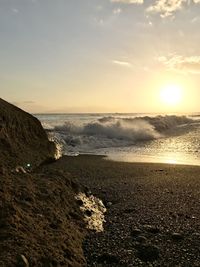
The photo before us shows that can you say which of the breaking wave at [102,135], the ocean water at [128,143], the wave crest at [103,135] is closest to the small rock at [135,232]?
the ocean water at [128,143]

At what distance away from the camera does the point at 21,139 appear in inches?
381

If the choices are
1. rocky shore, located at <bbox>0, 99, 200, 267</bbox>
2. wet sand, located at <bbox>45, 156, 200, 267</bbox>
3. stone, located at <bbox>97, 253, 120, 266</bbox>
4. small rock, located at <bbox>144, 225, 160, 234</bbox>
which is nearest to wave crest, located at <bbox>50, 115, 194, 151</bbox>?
wet sand, located at <bbox>45, 156, 200, 267</bbox>

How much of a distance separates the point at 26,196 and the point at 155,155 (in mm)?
10771

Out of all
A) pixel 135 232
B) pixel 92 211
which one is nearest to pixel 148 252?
pixel 135 232

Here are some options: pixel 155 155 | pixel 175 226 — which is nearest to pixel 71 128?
pixel 155 155

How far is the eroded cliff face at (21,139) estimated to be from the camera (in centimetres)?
844

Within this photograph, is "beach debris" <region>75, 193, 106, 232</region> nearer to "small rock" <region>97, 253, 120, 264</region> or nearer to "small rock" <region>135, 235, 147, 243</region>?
"small rock" <region>135, 235, 147, 243</region>

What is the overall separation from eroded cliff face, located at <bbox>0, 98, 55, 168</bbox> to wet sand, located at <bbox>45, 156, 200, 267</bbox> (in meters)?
0.81

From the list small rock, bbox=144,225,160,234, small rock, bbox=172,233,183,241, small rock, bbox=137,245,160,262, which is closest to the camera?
small rock, bbox=137,245,160,262

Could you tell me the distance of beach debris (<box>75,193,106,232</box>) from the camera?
523 cm

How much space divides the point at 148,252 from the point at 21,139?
5.96 m

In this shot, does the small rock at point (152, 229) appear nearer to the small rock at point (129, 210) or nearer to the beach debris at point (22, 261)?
the small rock at point (129, 210)

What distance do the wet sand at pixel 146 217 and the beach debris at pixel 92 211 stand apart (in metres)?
0.11

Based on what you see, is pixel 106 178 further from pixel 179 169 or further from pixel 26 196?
pixel 26 196
